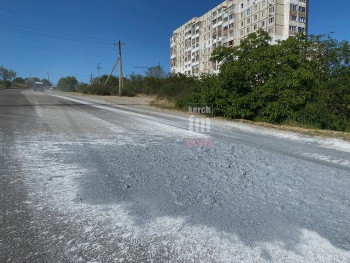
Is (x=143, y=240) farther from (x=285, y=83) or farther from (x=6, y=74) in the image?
(x=6, y=74)

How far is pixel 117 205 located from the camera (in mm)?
2617

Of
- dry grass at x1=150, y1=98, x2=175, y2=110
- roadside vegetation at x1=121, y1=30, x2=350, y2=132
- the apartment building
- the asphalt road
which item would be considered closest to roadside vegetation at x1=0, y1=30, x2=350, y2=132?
roadside vegetation at x1=121, y1=30, x2=350, y2=132

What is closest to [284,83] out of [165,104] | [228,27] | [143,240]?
[143,240]

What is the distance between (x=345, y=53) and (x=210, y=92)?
6156 millimetres

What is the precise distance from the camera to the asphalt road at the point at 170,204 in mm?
1923

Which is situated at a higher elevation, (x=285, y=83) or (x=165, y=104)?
(x=285, y=83)

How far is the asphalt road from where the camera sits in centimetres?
192

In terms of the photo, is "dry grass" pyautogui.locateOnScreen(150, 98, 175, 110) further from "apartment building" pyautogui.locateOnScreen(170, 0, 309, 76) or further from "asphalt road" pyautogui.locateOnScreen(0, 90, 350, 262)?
"apartment building" pyautogui.locateOnScreen(170, 0, 309, 76)

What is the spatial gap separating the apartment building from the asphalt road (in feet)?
124

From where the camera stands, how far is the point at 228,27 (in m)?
66.4

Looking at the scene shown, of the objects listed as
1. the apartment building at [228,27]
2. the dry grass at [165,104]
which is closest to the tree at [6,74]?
the apartment building at [228,27]

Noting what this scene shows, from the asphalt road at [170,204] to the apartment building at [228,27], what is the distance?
37764mm

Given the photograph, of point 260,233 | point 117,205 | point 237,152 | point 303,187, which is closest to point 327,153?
point 237,152

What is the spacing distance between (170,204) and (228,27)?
71605 mm
